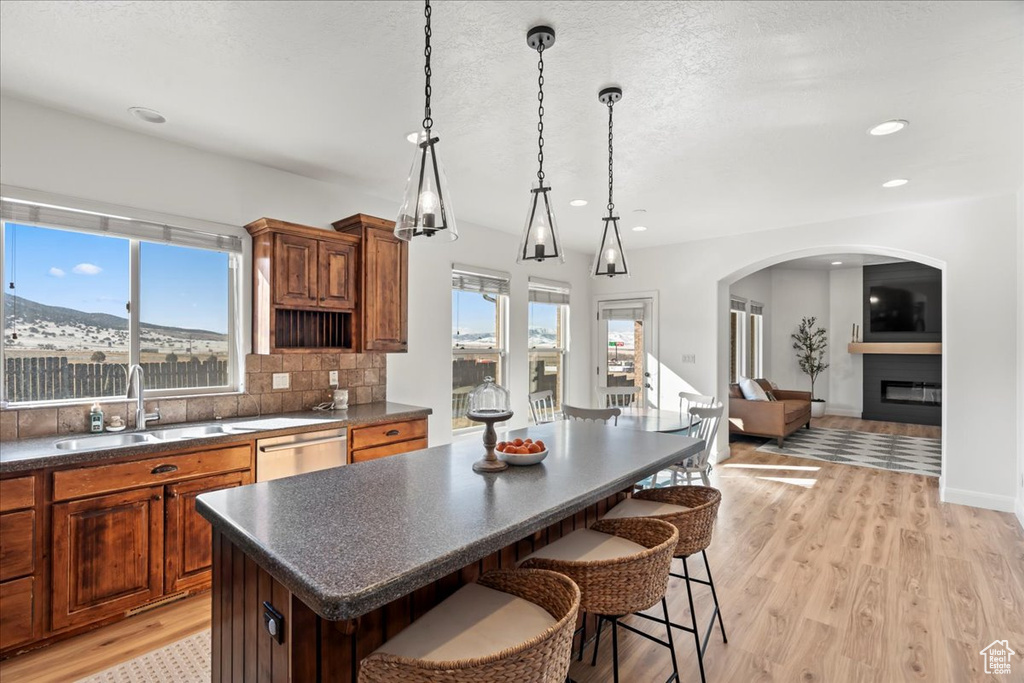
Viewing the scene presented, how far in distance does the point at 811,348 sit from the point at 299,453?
9138 millimetres

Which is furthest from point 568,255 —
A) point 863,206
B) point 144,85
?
point 144,85

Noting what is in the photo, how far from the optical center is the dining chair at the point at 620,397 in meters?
5.22

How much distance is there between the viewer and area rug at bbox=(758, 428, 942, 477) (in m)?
5.73

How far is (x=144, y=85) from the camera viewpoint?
243 cm

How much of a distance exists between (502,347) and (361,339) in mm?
1998

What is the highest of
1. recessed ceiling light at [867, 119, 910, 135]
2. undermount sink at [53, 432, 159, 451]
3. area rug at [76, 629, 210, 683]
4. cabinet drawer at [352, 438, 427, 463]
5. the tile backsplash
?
recessed ceiling light at [867, 119, 910, 135]

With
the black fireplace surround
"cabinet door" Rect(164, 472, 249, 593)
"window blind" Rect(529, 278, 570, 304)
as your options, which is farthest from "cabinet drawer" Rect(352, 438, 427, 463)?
the black fireplace surround

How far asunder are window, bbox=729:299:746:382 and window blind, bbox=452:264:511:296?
14.2 feet

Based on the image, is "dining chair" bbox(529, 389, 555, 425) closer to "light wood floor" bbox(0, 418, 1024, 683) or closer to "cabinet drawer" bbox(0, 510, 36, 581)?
"light wood floor" bbox(0, 418, 1024, 683)

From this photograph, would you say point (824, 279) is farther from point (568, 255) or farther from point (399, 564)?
point (399, 564)

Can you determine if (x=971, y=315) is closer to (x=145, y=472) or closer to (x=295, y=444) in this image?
(x=295, y=444)

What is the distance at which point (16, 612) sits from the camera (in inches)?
87.7

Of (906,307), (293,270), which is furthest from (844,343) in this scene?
(293,270)

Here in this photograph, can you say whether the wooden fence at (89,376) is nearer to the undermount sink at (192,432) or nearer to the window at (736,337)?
the undermount sink at (192,432)
